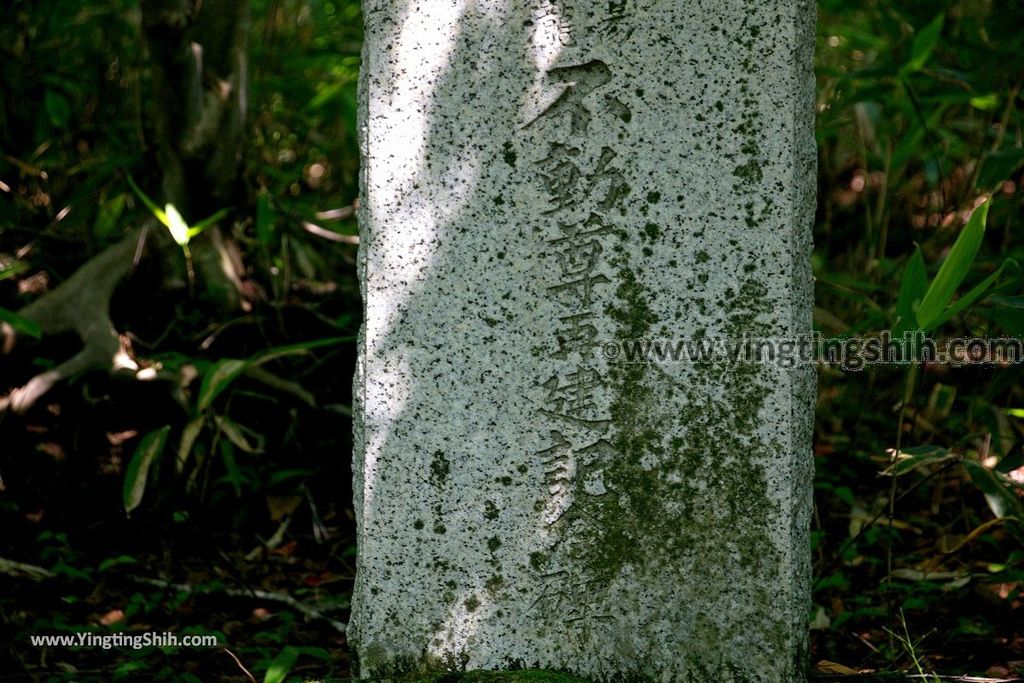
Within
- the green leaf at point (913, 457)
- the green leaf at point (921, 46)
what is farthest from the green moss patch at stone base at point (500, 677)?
the green leaf at point (921, 46)

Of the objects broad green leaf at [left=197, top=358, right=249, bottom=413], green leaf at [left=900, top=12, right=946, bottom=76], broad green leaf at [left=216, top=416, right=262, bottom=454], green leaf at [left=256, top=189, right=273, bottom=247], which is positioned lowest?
broad green leaf at [left=216, top=416, right=262, bottom=454]

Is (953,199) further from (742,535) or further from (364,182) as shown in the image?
(364,182)

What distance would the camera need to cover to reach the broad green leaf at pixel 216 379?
90.0 inches

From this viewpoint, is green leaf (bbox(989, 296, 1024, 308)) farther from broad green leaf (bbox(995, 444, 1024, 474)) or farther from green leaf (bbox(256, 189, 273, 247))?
green leaf (bbox(256, 189, 273, 247))

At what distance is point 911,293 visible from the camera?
180 centimetres

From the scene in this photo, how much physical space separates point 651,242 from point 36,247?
232 cm

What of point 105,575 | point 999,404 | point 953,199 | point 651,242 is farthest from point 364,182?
point 953,199

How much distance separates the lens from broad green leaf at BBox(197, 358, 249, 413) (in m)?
2.29

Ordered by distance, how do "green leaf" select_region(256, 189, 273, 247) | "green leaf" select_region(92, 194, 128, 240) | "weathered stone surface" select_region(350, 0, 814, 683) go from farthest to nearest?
"green leaf" select_region(92, 194, 128, 240)
"green leaf" select_region(256, 189, 273, 247)
"weathered stone surface" select_region(350, 0, 814, 683)

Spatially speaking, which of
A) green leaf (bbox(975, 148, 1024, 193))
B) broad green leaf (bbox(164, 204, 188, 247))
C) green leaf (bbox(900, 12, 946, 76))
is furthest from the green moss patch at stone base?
green leaf (bbox(900, 12, 946, 76))

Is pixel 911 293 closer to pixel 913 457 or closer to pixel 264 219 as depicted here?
pixel 913 457

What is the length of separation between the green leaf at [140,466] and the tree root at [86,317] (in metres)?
0.30

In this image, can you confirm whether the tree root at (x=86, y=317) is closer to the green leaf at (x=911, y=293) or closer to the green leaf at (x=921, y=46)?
the green leaf at (x=911, y=293)

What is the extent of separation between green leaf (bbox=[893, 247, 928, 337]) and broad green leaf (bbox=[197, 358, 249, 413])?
154 cm
